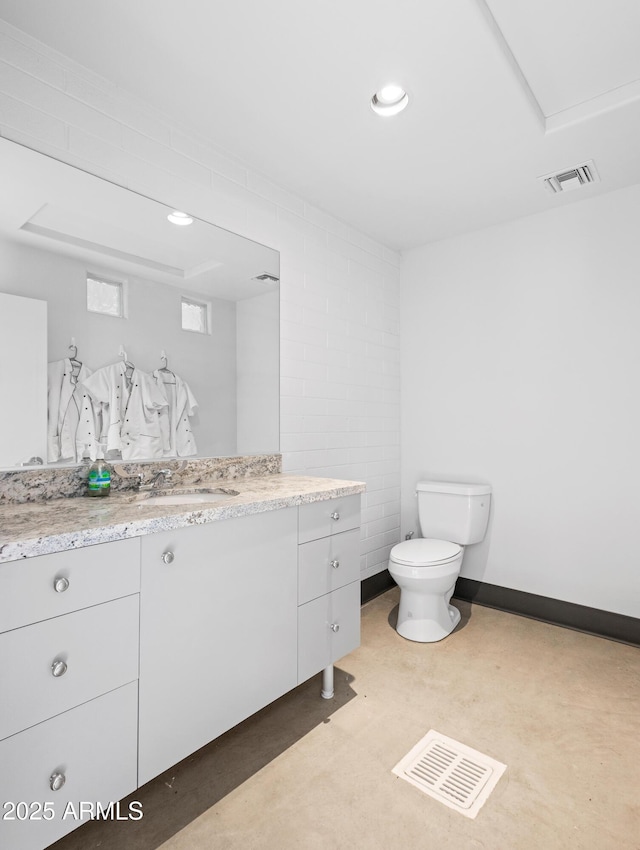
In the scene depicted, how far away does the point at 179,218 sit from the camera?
1913mm

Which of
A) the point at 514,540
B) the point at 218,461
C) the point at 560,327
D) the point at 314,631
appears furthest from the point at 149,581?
the point at 560,327

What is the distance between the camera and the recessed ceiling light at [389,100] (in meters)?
1.72

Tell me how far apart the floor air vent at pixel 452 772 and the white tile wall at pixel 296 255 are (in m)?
1.30

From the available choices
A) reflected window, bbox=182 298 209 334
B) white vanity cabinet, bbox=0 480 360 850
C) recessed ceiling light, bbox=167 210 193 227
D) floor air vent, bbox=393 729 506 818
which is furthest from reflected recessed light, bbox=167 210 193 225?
floor air vent, bbox=393 729 506 818

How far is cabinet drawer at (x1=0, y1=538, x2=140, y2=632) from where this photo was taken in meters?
0.96

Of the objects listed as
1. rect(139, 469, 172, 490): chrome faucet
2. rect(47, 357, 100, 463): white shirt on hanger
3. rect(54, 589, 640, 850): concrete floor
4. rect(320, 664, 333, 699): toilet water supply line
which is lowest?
rect(54, 589, 640, 850): concrete floor

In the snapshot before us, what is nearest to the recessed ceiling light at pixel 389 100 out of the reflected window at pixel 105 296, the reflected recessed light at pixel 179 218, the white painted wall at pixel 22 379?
the reflected recessed light at pixel 179 218

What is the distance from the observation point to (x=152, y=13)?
1.38 m

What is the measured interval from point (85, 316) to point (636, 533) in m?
2.75

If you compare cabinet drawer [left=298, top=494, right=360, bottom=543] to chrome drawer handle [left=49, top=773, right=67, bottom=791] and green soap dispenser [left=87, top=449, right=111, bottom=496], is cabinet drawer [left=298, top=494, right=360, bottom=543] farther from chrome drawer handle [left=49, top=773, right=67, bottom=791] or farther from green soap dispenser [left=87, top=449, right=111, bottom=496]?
chrome drawer handle [left=49, top=773, right=67, bottom=791]

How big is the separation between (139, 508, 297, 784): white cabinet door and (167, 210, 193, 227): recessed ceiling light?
4.19ft

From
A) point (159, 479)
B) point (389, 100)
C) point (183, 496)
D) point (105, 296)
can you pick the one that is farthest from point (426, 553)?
point (389, 100)

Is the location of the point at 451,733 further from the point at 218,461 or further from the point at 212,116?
the point at 212,116

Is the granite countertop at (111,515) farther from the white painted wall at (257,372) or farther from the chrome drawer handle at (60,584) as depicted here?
the white painted wall at (257,372)
